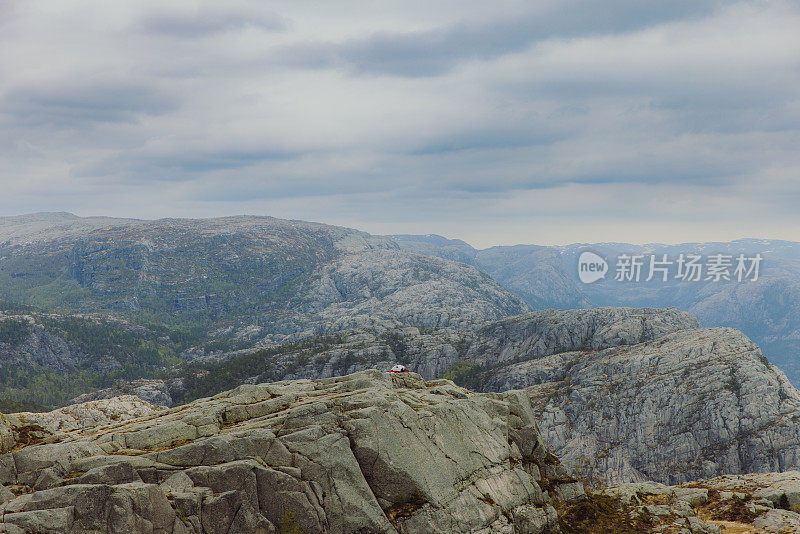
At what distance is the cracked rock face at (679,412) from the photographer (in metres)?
138

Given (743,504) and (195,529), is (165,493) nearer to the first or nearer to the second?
(195,529)

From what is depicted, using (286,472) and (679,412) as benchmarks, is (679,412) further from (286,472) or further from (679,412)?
(286,472)

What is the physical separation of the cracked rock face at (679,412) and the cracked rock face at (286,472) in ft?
345

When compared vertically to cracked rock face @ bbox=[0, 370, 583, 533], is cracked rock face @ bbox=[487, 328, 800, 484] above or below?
below

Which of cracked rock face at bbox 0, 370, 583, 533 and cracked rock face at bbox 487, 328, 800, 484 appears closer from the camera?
cracked rock face at bbox 0, 370, 583, 533

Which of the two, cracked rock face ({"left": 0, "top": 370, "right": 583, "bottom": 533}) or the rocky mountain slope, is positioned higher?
cracked rock face ({"left": 0, "top": 370, "right": 583, "bottom": 533})

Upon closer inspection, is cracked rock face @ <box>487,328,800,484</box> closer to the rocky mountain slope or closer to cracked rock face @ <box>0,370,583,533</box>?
the rocky mountain slope

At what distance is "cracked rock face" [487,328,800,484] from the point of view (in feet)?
453

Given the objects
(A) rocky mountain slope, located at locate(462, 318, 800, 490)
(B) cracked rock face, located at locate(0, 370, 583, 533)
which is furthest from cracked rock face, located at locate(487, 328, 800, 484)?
(B) cracked rock face, located at locate(0, 370, 583, 533)

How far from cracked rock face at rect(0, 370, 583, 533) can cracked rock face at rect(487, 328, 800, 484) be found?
105256 mm

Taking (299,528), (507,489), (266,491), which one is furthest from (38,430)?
(507,489)

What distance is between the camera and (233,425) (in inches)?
1364

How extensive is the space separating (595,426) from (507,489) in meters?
159

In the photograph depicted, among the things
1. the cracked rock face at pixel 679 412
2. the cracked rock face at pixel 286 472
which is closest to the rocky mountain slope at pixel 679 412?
the cracked rock face at pixel 679 412
